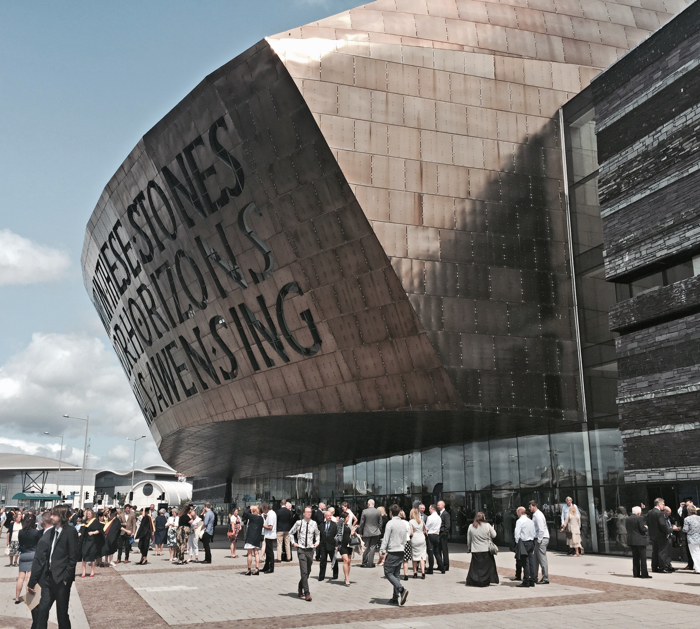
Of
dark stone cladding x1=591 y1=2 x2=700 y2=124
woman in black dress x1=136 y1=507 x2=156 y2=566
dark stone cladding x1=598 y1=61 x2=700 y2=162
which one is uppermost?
dark stone cladding x1=591 y1=2 x2=700 y2=124

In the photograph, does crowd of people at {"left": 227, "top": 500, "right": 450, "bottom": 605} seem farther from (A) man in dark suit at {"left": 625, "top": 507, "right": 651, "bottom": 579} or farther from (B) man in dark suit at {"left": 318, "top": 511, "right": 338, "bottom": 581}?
(A) man in dark suit at {"left": 625, "top": 507, "right": 651, "bottom": 579}

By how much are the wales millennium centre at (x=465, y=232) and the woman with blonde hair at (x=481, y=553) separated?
6.83 metres

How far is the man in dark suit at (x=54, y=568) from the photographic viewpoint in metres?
9.09

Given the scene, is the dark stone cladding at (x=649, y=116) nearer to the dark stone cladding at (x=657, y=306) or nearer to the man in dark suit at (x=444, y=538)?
the dark stone cladding at (x=657, y=306)

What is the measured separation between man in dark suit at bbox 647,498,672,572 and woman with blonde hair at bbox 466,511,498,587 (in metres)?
4.60

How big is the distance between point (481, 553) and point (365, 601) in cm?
314

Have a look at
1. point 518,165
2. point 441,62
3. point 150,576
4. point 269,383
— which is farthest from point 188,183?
point 150,576

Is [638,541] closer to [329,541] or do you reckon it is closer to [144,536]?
[329,541]

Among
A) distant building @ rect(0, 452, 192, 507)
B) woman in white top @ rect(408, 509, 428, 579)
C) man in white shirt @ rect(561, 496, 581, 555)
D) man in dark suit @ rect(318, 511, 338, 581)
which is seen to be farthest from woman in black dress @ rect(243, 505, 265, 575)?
distant building @ rect(0, 452, 192, 507)

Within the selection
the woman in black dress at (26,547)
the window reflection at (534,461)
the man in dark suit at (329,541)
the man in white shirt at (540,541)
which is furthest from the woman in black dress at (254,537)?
the window reflection at (534,461)

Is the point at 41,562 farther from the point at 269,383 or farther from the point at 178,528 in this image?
the point at 269,383

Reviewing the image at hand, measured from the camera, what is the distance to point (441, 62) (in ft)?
76.9

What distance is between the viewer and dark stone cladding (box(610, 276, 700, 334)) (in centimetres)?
1998

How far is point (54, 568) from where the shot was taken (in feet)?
29.9
